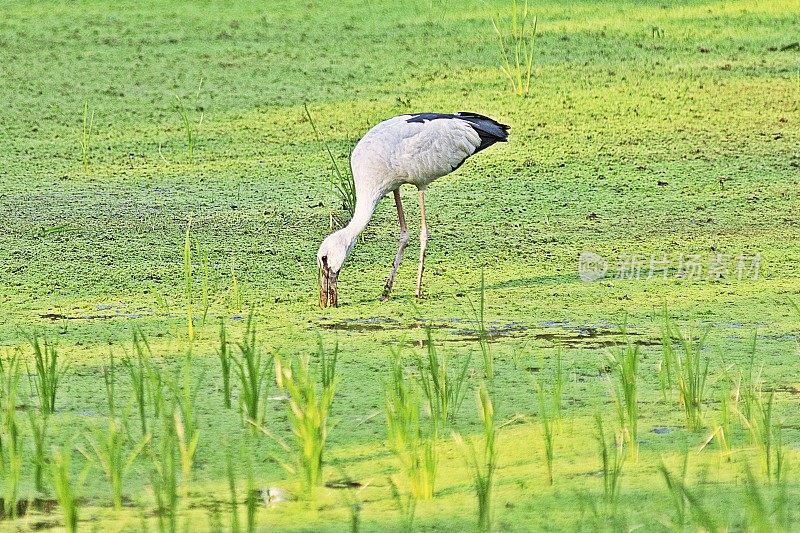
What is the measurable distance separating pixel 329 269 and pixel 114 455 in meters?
2.10

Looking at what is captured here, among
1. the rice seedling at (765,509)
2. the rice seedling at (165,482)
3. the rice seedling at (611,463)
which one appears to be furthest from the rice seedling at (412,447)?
the rice seedling at (765,509)

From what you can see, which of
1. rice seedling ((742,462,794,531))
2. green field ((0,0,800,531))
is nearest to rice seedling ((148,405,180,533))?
green field ((0,0,800,531))

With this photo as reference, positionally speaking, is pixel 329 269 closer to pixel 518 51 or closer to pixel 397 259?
pixel 397 259

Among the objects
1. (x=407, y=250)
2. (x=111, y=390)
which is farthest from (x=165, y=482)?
(x=407, y=250)

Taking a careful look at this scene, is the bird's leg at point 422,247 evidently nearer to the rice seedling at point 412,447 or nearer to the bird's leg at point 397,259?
the bird's leg at point 397,259

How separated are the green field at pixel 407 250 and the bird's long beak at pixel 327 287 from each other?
53 mm

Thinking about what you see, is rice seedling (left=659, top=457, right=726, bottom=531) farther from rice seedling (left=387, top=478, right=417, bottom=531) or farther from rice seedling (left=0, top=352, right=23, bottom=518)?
rice seedling (left=0, top=352, right=23, bottom=518)

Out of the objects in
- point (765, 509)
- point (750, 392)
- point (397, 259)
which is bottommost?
point (765, 509)

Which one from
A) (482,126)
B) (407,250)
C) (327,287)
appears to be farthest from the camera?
(407,250)

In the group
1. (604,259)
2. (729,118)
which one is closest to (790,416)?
(604,259)

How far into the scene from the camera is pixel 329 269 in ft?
16.7

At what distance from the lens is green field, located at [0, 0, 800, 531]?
322 cm

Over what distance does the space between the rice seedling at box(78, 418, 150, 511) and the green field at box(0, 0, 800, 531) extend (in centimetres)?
3

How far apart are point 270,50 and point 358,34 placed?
1.96 ft
